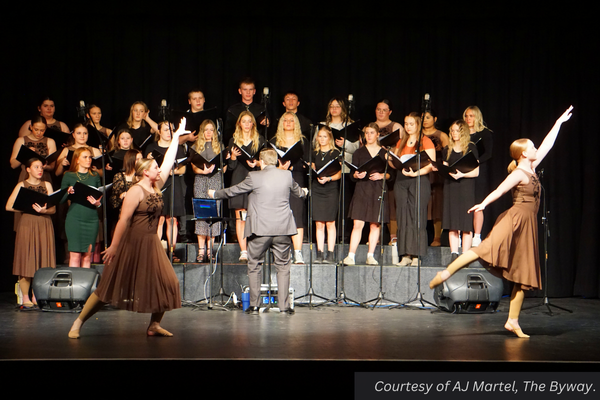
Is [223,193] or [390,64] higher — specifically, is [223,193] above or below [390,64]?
below

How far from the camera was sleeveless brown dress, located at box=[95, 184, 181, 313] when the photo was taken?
15.0ft

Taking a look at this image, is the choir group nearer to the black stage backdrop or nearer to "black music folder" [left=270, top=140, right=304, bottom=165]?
"black music folder" [left=270, top=140, right=304, bottom=165]

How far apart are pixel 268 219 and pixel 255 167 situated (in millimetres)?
1394

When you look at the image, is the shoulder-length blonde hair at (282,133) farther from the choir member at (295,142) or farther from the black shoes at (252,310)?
the black shoes at (252,310)

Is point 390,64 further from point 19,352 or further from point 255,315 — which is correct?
point 19,352

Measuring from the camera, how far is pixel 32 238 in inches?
261

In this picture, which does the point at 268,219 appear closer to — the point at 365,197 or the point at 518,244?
the point at 365,197

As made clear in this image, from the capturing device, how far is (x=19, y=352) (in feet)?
13.8

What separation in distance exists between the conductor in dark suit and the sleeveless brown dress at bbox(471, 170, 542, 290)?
198 centimetres

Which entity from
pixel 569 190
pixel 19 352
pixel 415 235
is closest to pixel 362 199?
pixel 415 235

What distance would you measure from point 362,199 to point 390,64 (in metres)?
2.17

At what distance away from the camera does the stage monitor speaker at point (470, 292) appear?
625 cm

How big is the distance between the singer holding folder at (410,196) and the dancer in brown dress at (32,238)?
150 inches

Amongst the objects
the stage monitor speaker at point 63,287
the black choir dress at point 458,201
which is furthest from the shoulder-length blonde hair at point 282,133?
the stage monitor speaker at point 63,287
